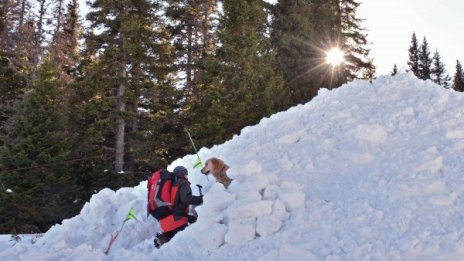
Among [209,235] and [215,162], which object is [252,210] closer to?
[209,235]

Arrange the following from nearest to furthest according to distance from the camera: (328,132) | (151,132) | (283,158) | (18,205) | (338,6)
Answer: (283,158), (328,132), (18,205), (151,132), (338,6)

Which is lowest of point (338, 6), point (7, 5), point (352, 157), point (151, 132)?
point (352, 157)

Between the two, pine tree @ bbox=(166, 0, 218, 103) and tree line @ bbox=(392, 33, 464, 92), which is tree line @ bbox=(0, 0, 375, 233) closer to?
pine tree @ bbox=(166, 0, 218, 103)

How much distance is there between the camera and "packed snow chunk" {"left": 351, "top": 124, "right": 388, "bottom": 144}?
9.18m

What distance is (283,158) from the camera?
9234 mm

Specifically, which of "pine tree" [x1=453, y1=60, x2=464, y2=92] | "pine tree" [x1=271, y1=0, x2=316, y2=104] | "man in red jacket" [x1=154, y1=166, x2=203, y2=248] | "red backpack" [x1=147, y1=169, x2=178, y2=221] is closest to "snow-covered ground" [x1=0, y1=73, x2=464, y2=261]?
"man in red jacket" [x1=154, y1=166, x2=203, y2=248]

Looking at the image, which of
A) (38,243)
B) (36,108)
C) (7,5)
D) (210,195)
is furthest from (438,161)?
(7,5)

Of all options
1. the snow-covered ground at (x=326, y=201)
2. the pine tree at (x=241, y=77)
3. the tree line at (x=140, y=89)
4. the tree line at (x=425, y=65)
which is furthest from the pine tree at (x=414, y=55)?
the snow-covered ground at (x=326, y=201)

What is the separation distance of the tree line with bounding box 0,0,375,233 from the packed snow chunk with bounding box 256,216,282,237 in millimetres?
10481

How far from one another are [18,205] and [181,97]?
10370 millimetres

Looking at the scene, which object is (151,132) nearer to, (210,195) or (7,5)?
(210,195)

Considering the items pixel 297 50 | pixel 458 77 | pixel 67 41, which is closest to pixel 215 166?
pixel 297 50

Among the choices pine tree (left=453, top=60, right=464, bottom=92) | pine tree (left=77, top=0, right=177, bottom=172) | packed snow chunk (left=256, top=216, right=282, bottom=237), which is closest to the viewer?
packed snow chunk (left=256, top=216, right=282, bottom=237)

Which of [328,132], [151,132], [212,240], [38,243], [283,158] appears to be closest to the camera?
[212,240]
